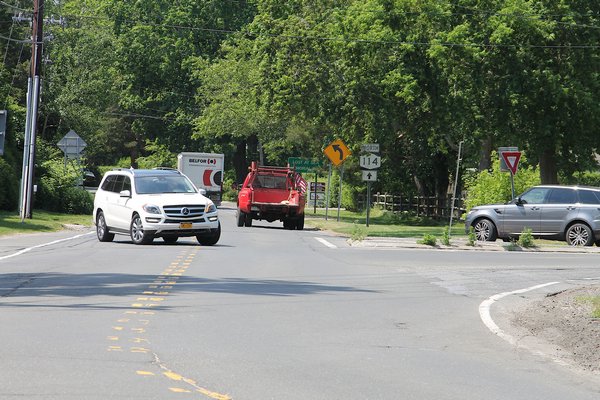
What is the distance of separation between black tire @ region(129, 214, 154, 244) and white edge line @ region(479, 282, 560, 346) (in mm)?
10935

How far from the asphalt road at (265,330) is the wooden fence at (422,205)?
109 ft

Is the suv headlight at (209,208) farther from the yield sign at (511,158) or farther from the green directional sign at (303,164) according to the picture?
the green directional sign at (303,164)

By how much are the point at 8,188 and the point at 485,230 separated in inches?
750

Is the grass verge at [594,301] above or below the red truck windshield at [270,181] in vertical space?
below

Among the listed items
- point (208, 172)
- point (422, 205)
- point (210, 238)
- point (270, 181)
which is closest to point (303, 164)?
point (422, 205)

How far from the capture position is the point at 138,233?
28047 millimetres

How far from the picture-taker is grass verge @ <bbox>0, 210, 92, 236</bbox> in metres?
34.9

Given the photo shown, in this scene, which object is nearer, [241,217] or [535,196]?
[535,196]

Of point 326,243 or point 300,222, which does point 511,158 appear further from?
point 300,222

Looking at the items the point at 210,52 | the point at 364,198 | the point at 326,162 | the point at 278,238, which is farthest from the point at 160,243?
the point at 210,52

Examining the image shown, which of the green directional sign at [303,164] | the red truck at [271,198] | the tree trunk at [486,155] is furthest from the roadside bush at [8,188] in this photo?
the tree trunk at [486,155]

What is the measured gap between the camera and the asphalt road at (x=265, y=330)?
9.03 meters

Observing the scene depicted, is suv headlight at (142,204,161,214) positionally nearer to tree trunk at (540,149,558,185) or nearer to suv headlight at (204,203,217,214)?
suv headlight at (204,203,217,214)

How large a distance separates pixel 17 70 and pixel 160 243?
41.3m
